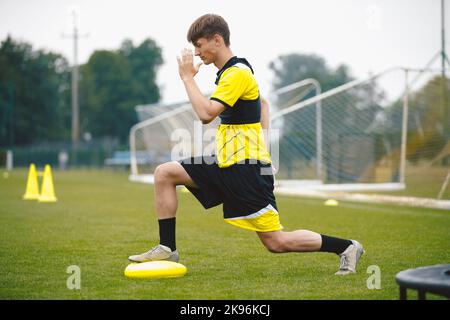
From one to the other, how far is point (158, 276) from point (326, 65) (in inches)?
4412

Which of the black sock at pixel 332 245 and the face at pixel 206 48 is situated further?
the black sock at pixel 332 245

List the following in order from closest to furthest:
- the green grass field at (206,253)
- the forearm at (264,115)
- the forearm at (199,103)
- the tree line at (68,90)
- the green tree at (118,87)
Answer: the green grass field at (206,253)
the forearm at (199,103)
the forearm at (264,115)
the tree line at (68,90)
the green tree at (118,87)

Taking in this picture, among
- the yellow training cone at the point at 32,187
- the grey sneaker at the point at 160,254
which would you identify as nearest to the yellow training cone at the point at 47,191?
the yellow training cone at the point at 32,187

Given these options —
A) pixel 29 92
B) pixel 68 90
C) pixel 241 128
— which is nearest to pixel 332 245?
pixel 241 128

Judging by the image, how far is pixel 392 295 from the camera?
17.2 ft

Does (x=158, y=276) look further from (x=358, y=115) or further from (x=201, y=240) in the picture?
(x=358, y=115)

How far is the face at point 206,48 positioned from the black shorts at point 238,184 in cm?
86

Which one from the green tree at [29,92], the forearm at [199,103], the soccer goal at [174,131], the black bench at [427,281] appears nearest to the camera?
the black bench at [427,281]

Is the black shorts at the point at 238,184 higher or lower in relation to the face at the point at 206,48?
lower

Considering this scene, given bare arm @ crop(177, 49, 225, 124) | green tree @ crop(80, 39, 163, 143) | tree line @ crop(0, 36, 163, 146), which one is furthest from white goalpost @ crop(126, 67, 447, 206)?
green tree @ crop(80, 39, 163, 143)

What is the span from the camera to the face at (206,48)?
5.91m

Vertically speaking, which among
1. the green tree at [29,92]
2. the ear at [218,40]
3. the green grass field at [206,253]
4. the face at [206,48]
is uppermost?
the green tree at [29,92]

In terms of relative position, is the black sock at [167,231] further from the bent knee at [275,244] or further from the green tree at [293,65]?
the green tree at [293,65]
